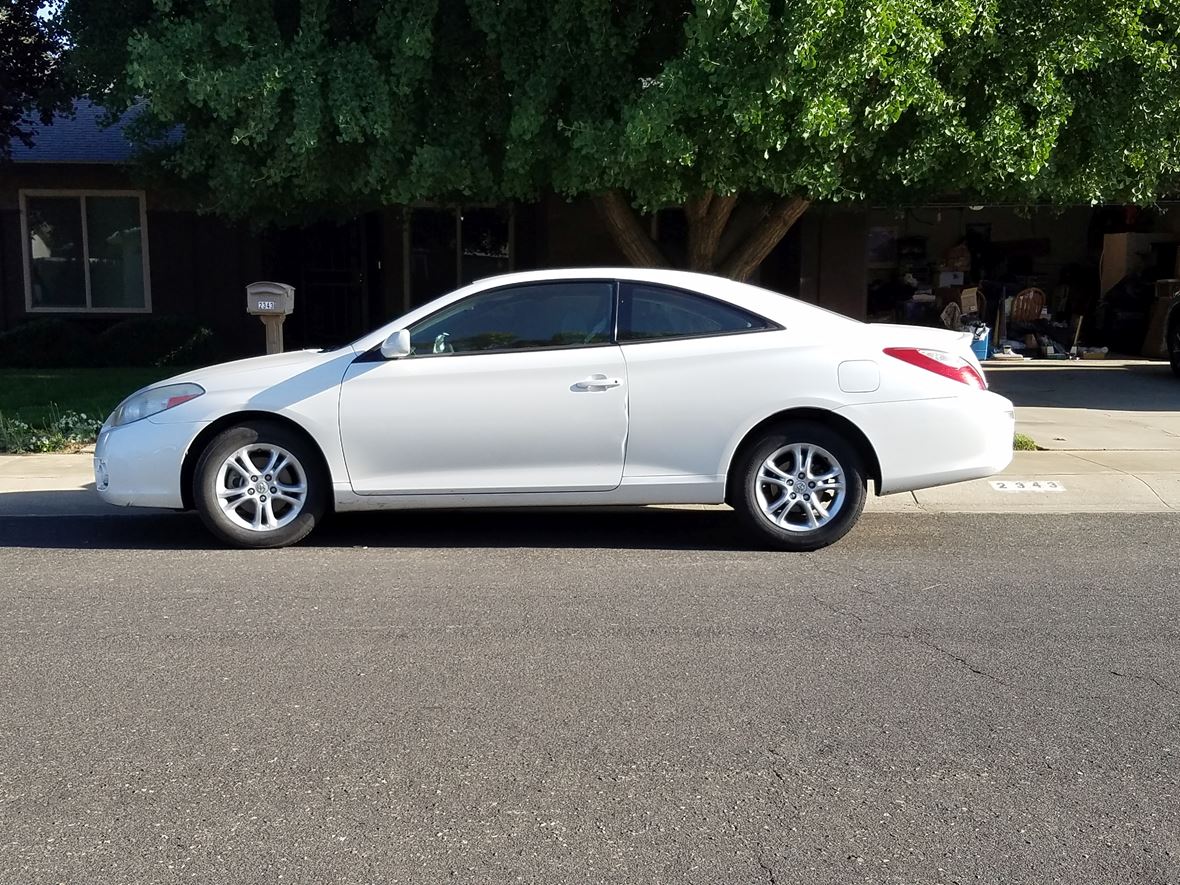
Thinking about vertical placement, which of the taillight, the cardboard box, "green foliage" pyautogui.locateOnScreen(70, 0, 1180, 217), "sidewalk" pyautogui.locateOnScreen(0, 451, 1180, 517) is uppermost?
"green foliage" pyautogui.locateOnScreen(70, 0, 1180, 217)

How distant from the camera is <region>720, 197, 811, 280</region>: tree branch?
37.4 ft

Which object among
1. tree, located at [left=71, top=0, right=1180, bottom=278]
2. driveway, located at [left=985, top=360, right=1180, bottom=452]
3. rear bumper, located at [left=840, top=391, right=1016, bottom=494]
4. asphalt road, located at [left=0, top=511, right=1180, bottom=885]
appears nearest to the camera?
asphalt road, located at [left=0, top=511, right=1180, bottom=885]

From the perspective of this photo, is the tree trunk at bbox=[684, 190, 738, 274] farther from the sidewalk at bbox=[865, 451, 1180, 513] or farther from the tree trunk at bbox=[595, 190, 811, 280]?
the sidewalk at bbox=[865, 451, 1180, 513]

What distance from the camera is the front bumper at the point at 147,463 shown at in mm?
6965

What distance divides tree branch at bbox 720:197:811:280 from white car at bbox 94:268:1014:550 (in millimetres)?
4482

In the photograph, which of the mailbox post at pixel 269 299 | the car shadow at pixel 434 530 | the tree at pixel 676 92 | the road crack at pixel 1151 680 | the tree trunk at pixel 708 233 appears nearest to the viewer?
the road crack at pixel 1151 680

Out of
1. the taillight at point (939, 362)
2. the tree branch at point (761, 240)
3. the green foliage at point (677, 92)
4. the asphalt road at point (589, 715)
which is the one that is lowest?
the asphalt road at point (589, 715)

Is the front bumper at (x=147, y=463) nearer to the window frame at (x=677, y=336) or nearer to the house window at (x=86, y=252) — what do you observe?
the window frame at (x=677, y=336)

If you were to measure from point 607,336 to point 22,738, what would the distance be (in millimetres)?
3932

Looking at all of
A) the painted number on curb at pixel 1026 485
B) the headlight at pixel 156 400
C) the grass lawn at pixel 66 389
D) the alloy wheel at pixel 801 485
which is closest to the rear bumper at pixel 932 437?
the alloy wheel at pixel 801 485

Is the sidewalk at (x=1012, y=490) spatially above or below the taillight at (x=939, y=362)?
below

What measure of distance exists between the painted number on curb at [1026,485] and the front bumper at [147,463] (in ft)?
19.0

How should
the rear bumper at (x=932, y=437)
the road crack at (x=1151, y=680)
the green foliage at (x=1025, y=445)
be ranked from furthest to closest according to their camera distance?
the green foliage at (x=1025, y=445), the rear bumper at (x=932, y=437), the road crack at (x=1151, y=680)

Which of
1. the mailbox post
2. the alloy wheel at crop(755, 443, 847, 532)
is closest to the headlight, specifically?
the mailbox post
